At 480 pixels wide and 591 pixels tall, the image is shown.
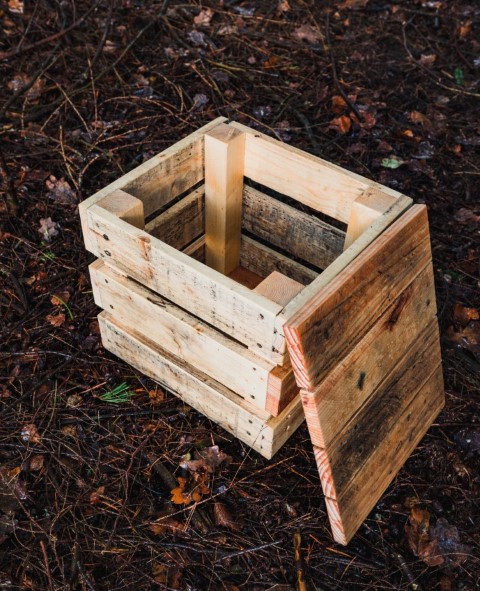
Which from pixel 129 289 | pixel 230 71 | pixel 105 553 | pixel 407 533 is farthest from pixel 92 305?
pixel 230 71

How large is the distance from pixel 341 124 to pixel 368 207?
220cm

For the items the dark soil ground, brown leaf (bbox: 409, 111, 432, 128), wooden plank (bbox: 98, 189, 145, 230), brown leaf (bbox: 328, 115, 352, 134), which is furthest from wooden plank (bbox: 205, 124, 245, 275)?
brown leaf (bbox: 409, 111, 432, 128)

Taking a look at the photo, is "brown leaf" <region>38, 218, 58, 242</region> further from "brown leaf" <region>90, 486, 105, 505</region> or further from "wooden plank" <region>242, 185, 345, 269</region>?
"brown leaf" <region>90, 486, 105, 505</region>

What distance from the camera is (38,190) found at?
12.6ft

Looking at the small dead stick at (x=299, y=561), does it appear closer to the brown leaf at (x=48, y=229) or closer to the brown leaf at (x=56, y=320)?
the brown leaf at (x=56, y=320)

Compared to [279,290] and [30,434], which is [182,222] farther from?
[30,434]

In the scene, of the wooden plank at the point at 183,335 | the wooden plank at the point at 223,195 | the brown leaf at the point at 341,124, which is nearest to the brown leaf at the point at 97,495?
the wooden plank at the point at 183,335

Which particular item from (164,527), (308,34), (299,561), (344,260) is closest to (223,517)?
(164,527)

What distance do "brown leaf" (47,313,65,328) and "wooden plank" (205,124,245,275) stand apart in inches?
31.1

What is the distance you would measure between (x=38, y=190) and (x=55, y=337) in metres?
1.16

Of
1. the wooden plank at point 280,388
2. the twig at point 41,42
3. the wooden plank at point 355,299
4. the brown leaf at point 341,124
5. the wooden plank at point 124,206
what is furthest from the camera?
the twig at point 41,42

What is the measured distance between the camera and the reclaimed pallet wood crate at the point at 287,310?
2160 millimetres

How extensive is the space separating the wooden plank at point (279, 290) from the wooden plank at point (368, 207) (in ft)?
1.40

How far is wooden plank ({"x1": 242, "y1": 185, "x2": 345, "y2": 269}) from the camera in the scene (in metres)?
2.90
